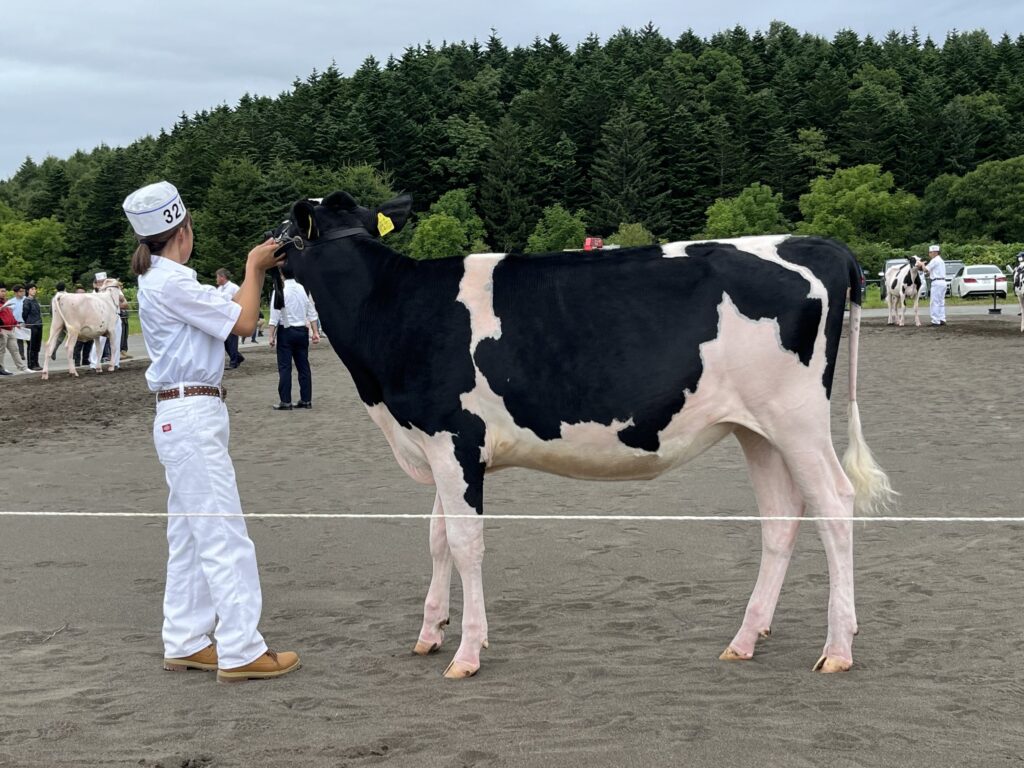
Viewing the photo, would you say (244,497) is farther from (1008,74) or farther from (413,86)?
(1008,74)

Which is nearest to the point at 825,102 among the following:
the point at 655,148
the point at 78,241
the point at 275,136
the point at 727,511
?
the point at 655,148

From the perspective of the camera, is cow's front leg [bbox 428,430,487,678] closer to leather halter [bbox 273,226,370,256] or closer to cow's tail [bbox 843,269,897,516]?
leather halter [bbox 273,226,370,256]

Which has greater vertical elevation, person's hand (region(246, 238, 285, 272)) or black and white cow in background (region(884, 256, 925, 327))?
person's hand (region(246, 238, 285, 272))

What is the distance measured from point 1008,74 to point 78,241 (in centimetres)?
11384

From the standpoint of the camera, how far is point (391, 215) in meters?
5.90

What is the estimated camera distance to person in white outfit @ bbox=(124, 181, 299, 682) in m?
5.13

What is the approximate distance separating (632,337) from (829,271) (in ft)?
3.37

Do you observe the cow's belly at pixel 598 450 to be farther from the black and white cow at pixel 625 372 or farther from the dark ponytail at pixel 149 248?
the dark ponytail at pixel 149 248

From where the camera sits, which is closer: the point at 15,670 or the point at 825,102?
the point at 15,670

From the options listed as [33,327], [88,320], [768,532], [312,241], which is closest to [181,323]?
[312,241]

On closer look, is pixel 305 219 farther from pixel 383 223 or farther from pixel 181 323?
pixel 181 323

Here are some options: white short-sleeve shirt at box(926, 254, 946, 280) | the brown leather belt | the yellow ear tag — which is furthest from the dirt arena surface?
white short-sleeve shirt at box(926, 254, 946, 280)

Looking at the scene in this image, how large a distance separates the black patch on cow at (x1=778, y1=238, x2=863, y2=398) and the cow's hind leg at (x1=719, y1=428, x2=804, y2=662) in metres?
0.55

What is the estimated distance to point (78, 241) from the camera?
127 metres
